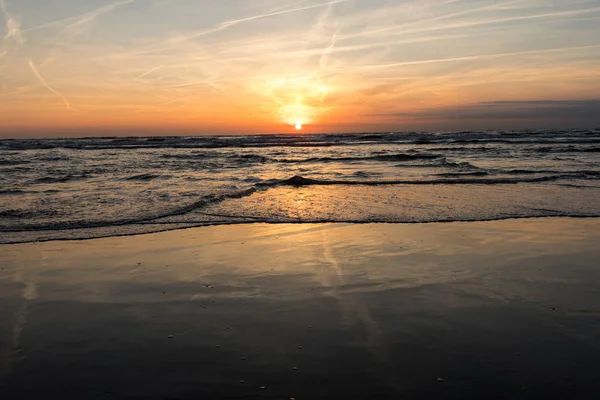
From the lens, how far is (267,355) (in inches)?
165

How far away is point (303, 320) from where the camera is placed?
4965 millimetres

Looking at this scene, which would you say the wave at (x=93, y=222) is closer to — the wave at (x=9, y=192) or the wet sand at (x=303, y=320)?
the wet sand at (x=303, y=320)

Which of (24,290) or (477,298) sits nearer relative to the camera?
(477,298)

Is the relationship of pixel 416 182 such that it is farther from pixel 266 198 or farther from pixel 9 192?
pixel 9 192

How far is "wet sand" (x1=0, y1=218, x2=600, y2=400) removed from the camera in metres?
3.73

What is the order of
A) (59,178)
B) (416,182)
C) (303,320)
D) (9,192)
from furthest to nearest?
(59,178) → (416,182) → (9,192) → (303,320)

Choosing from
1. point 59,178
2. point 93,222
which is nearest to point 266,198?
point 93,222

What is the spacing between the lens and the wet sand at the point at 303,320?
3.73m

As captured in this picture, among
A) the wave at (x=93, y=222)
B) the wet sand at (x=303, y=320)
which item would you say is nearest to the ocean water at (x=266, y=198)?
the wave at (x=93, y=222)

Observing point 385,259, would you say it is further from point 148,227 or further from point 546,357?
point 148,227

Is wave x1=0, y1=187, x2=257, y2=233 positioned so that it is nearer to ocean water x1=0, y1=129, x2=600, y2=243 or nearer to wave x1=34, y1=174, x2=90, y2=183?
ocean water x1=0, y1=129, x2=600, y2=243

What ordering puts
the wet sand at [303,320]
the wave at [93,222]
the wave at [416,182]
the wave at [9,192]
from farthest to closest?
the wave at [416,182], the wave at [9,192], the wave at [93,222], the wet sand at [303,320]

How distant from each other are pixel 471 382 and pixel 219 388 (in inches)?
76.0

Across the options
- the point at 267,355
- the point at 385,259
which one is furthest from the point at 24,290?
the point at 385,259
